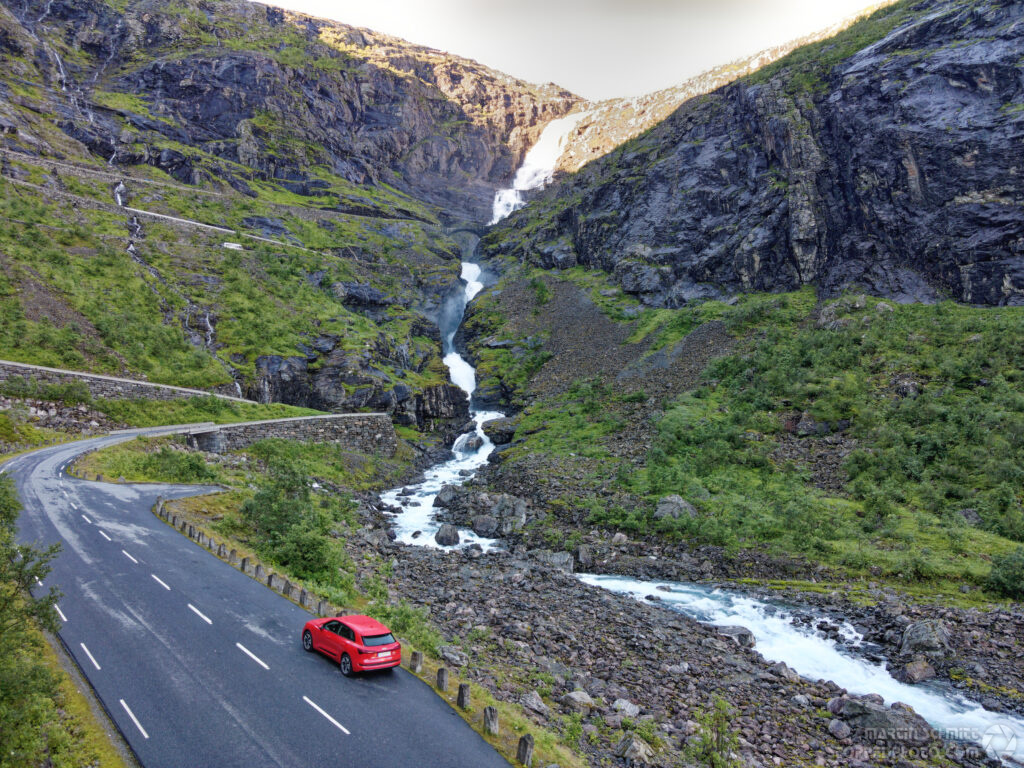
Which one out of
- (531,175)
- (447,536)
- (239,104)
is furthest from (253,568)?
(531,175)

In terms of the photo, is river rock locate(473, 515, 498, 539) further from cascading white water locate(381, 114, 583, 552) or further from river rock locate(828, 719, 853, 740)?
river rock locate(828, 719, 853, 740)

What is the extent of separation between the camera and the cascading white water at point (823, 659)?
1570cm

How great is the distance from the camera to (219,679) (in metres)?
12.9

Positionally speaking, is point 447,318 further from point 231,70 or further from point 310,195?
point 231,70

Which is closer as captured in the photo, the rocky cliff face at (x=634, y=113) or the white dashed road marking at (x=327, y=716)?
the white dashed road marking at (x=327, y=716)

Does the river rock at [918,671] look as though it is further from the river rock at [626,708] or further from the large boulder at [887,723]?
the river rock at [626,708]

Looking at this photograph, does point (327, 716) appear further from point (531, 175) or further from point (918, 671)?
point (531, 175)

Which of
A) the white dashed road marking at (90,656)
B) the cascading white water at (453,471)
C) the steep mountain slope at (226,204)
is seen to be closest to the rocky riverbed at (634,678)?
the cascading white water at (453,471)

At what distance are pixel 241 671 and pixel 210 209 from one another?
338ft

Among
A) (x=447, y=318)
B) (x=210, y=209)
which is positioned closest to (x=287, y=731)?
(x=447, y=318)

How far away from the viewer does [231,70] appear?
5413 inches

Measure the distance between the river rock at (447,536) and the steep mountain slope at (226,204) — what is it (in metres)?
29.4

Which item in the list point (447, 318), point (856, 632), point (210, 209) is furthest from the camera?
point (447, 318)

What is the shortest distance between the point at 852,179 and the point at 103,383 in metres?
90.0
